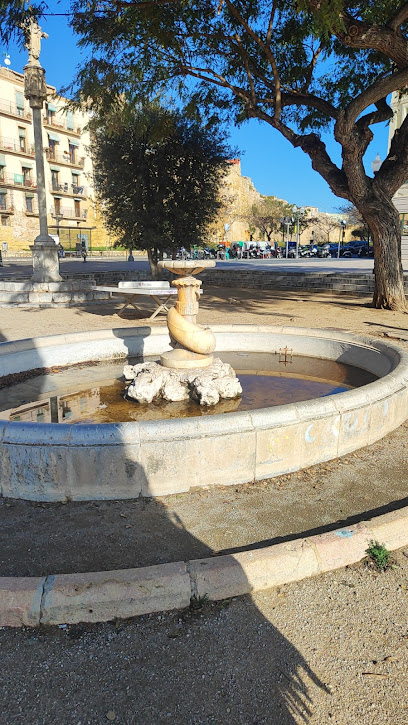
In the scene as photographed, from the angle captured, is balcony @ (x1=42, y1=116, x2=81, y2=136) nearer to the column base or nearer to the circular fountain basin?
the column base

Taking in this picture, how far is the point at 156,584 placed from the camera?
2.25 m

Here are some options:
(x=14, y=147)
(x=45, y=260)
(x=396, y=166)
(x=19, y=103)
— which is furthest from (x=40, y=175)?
(x=19, y=103)

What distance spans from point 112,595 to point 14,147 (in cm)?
4728

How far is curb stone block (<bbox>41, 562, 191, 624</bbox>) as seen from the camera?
7.18ft

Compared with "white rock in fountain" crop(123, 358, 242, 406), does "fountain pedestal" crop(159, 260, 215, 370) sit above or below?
above

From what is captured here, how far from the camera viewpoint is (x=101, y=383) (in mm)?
5750

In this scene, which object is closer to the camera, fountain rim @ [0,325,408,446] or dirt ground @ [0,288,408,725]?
dirt ground @ [0,288,408,725]

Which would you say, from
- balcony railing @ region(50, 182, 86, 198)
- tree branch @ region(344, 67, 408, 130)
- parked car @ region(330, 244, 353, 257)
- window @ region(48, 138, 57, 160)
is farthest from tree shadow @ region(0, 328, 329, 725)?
window @ region(48, 138, 57, 160)

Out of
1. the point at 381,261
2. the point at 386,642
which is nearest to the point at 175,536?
the point at 386,642

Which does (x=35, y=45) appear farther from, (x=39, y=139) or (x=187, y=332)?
(x=187, y=332)

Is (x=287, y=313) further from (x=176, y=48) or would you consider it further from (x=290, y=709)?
(x=290, y=709)

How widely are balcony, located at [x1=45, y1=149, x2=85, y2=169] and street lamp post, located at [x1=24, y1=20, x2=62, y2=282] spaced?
3348cm

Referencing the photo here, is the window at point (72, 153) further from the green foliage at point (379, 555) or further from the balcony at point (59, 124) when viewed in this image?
the green foliage at point (379, 555)

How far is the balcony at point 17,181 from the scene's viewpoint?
134 ft
